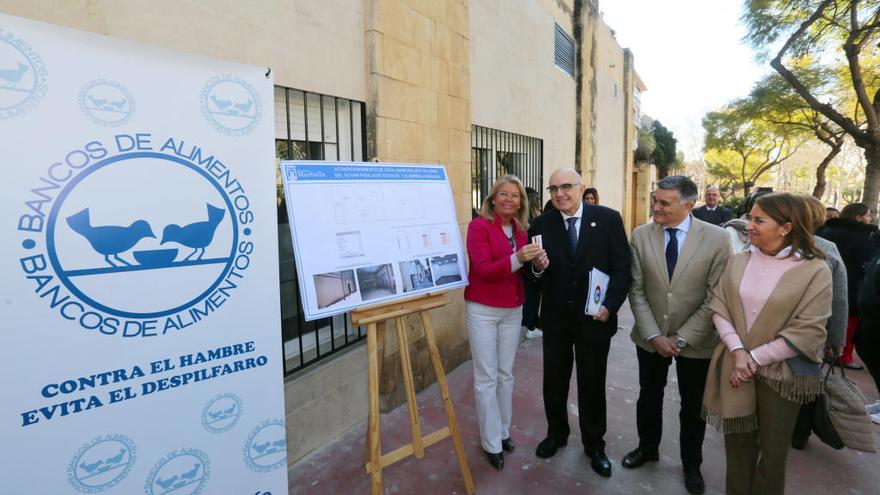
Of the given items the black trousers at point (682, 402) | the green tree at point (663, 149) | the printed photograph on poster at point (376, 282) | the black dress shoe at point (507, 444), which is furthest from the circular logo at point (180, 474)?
the green tree at point (663, 149)

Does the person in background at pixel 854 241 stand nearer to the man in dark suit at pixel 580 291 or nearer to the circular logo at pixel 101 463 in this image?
the man in dark suit at pixel 580 291

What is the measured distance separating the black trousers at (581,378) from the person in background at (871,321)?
195 centimetres

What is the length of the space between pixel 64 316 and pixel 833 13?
15.4 metres

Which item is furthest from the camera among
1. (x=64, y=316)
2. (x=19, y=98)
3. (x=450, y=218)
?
(x=450, y=218)

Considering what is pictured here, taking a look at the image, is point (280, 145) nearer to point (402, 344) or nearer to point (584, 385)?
point (402, 344)

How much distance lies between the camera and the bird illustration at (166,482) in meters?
1.82

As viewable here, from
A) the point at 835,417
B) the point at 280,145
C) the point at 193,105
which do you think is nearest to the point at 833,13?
the point at 835,417

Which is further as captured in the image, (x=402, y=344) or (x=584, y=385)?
(x=584, y=385)

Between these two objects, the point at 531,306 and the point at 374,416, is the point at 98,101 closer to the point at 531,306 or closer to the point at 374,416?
the point at 374,416

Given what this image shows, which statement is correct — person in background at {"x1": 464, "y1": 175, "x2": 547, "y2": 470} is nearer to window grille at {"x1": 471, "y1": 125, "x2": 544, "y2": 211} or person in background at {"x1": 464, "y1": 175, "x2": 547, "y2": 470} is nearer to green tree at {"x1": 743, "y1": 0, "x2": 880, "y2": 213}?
window grille at {"x1": 471, "y1": 125, "x2": 544, "y2": 211}

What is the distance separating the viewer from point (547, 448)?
3.15 metres

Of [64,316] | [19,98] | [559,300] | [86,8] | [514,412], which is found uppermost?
[86,8]

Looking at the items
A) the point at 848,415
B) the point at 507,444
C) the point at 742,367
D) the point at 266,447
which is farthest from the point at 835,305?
the point at 266,447

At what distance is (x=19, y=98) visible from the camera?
4.74 feet
